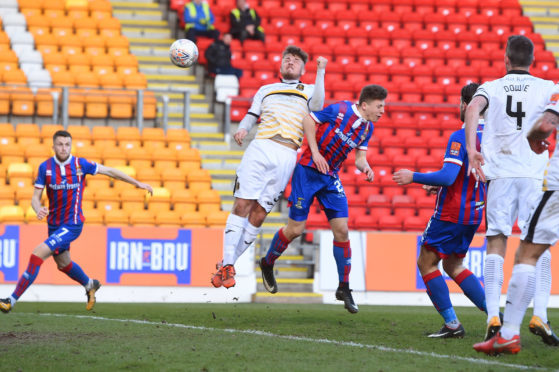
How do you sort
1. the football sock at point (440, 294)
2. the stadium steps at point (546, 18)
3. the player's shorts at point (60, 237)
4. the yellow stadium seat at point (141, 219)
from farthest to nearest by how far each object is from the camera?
1. the stadium steps at point (546, 18)
2. the yellow stadium seat at point (141, 219)
3. the player's shorts at point (60, 237)
4. the football sock at point (440, 294)

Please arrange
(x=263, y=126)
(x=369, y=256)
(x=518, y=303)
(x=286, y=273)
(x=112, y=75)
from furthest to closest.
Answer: (x=112, y=75) < (x=286, y=273) < (x=369, y=256) < (x=263, y=126) < (x=518, y=303)

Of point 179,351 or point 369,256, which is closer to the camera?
point 179,351

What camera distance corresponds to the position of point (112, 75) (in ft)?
55.5

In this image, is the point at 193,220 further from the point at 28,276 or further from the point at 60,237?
the point at 28,276

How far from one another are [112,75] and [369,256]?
722 cm

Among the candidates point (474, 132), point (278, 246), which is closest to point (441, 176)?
point (474, 132)

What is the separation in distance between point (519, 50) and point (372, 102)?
2017 mm

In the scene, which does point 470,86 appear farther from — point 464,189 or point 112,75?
point 112,75

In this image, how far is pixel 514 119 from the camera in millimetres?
6152

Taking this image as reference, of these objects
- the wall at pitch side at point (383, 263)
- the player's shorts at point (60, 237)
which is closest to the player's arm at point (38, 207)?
the player's shorts at point (60, 237)

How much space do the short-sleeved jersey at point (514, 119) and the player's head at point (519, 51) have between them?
0.09 meters

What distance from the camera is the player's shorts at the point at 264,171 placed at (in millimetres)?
7910

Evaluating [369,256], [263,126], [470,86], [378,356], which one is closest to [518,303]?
[378,356]

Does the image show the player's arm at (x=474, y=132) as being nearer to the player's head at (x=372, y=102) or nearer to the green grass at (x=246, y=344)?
the green grass at (x=246, y=344)
